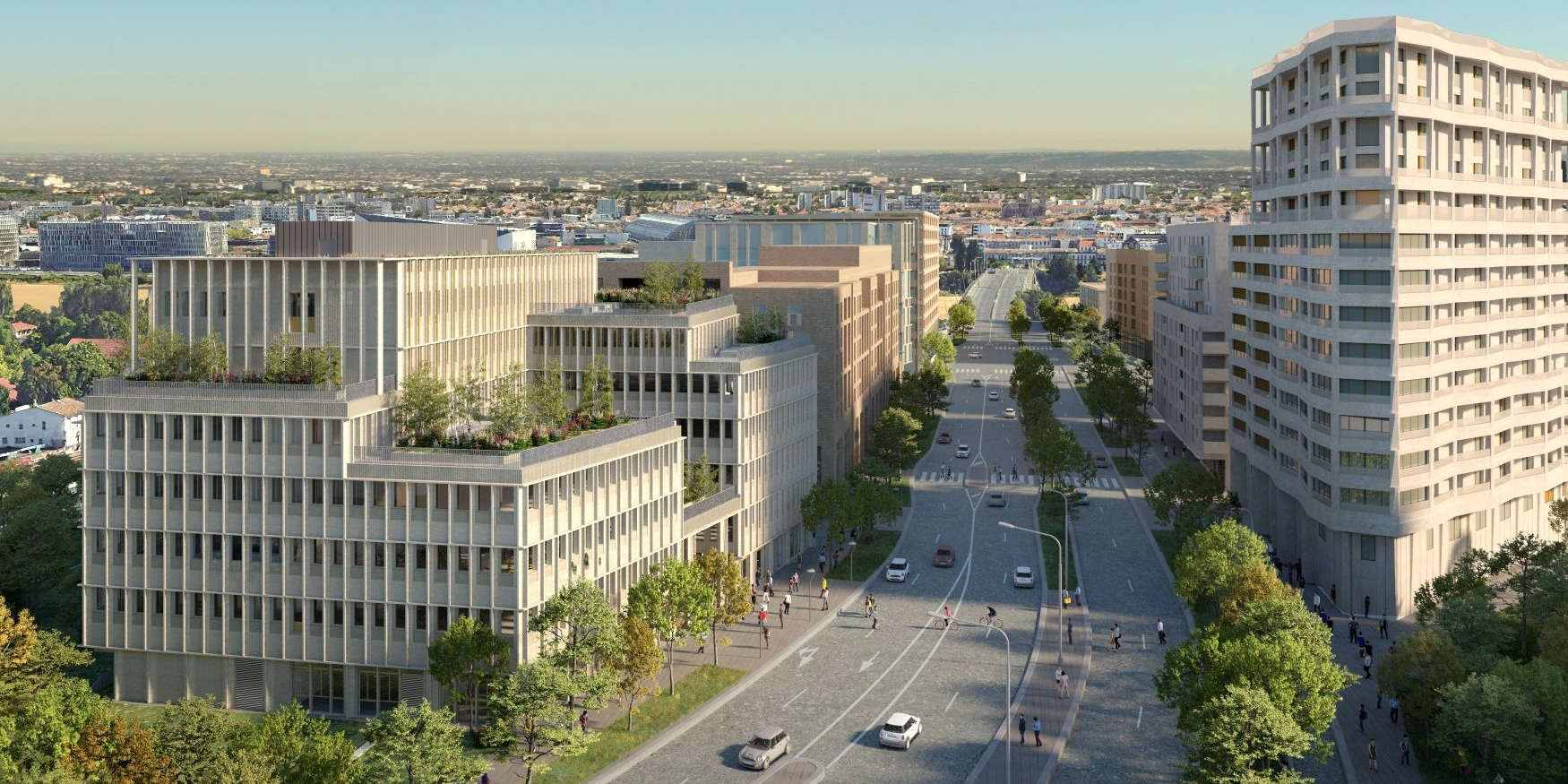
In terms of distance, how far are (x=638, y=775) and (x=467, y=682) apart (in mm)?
10371

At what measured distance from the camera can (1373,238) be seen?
95125 mm

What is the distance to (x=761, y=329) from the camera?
110250mm

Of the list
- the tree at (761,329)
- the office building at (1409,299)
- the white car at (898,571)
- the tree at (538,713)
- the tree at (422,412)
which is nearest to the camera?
the tree at (538,713)

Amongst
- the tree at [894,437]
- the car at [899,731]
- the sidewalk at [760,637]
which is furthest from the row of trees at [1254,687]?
the tree at [894,437]

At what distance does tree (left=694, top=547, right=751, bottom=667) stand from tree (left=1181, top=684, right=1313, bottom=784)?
100ft

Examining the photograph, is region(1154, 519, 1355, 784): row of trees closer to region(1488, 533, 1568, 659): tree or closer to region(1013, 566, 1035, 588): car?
region(1488, 533, 1568, 659): tree

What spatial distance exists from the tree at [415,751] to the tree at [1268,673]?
30.5 metres

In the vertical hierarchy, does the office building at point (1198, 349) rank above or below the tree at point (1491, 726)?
above

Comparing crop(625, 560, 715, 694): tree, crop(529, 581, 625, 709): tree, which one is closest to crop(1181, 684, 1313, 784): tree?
crop(529, 581, 625, 709): tree

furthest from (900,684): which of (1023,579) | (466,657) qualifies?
(1023,579)

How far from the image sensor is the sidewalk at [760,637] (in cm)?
7300

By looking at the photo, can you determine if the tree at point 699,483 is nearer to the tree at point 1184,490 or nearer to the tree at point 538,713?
the tree at point 538,713

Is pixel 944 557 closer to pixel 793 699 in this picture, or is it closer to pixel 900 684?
pixel 900 684

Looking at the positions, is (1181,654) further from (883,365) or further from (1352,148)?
(883,365)
